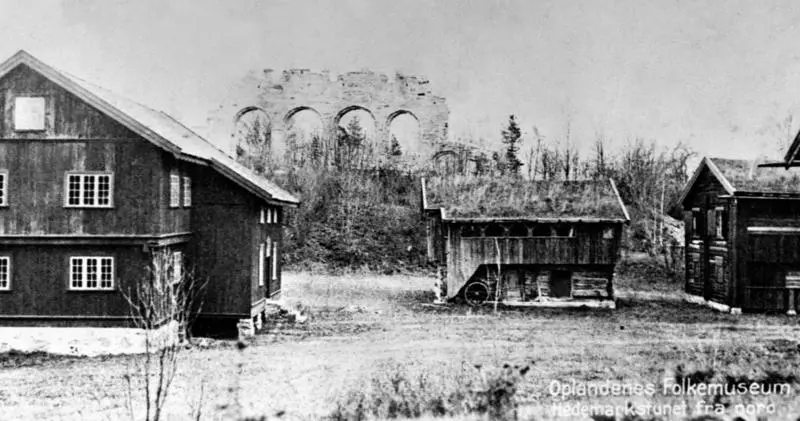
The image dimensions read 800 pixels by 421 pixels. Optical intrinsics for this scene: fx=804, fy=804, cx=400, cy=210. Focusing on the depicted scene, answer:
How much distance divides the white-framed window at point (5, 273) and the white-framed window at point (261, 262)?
27.9 feet

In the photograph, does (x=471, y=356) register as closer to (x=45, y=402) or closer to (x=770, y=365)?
(x=770, y=365)

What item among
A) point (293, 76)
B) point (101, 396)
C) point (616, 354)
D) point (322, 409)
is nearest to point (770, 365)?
point (616, 354)

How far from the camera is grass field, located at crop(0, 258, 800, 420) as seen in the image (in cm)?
1748

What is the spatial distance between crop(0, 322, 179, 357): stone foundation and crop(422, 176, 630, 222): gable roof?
17248 mm

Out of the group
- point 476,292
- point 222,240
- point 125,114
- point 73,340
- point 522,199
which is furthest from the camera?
point 522,199

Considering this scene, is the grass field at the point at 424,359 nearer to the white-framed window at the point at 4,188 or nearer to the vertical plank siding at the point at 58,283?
the vertical plank siding at the point at 58,283

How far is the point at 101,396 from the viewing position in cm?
1902

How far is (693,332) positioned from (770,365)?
8.72 m

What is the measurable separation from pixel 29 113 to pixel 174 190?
4976mm

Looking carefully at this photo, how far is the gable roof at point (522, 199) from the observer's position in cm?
3816

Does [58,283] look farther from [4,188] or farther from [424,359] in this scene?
[424,359]

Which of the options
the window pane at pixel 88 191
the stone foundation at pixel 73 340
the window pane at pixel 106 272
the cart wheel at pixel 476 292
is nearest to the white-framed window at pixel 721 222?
the cart wheel at pixel 476 292

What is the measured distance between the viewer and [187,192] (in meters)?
28.5

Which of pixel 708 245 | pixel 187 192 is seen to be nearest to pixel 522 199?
pixel 708 245
